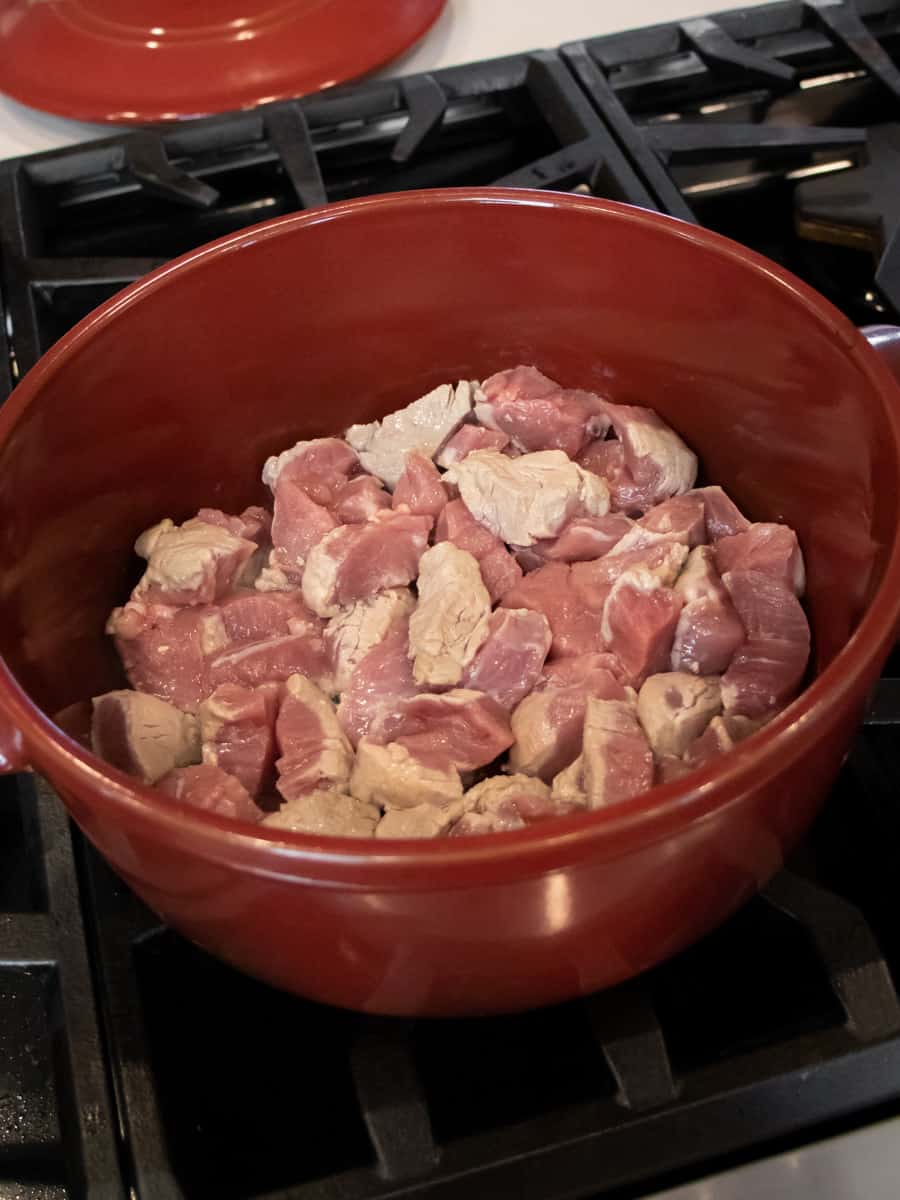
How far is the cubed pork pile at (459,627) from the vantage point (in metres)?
0.85

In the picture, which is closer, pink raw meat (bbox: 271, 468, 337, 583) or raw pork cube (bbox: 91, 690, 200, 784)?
raw pork cube (bbox: 91, 690, 200, 784)

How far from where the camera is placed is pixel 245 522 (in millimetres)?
1123

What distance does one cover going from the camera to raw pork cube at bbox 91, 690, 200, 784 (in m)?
0.87

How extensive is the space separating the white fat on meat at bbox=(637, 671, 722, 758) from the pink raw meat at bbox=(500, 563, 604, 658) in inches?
3.4

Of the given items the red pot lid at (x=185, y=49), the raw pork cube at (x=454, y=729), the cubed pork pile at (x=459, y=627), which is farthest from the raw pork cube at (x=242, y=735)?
the red pot lid at (x=185, y=49)

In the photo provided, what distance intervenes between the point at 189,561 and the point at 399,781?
32cm

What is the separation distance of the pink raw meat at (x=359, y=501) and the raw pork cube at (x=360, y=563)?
4 cm

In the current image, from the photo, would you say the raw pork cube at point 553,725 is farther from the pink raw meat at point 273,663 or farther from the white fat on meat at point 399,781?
the pink raw meat at point 273,663

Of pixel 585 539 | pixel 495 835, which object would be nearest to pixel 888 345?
pixel 585 539

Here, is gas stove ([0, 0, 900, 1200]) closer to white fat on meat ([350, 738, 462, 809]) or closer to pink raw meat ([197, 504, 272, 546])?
white fat on meat ([350, 738, 462, 809])

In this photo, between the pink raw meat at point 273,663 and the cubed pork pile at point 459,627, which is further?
the pink raw meat at point 273,663

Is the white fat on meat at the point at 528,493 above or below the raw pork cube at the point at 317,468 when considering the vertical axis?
below

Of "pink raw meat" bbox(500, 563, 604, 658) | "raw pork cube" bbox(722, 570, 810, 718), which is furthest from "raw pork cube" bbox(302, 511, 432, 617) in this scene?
"raw pork cube" bbox(722, 570, 810, 718)

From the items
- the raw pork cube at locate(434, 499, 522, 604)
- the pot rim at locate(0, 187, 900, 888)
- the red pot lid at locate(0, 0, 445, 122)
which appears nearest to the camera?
the pot rim at locate(0, 187, 900, 888)
